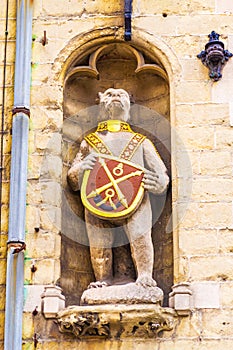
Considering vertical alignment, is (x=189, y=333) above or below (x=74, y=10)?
below

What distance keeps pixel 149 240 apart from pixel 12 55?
1.65 m

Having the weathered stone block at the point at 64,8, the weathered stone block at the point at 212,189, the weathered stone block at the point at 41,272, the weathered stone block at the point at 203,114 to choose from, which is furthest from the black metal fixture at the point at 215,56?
the weathered stone block at the point at 41,272

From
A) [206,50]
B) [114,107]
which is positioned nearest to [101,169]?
[114,107]

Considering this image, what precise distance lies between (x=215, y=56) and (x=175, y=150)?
2.33 ft

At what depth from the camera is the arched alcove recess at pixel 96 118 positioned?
380 inches

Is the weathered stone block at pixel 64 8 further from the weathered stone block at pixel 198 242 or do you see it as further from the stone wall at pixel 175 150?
the weathered stone block at pixel 198 242

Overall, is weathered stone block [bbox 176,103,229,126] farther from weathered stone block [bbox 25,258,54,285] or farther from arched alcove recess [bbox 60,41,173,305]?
weathered stone block [bbox 25,258,54,285]

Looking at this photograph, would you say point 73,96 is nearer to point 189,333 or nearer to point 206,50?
point 206,50

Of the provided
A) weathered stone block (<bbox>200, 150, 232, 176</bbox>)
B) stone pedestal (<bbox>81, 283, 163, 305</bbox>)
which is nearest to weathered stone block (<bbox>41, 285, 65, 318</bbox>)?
stone pedestal (<bbox>81, 283, 163, 305</bbox>)

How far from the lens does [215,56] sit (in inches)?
389

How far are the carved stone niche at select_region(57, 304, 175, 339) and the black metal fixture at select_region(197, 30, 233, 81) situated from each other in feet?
5.70

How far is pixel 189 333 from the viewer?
29.9ft

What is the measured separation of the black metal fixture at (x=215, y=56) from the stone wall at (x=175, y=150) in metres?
0.05

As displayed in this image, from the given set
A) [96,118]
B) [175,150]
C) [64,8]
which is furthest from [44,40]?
[175,150]
